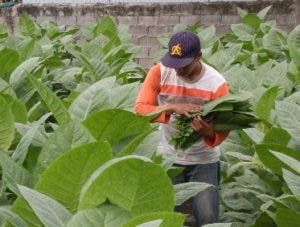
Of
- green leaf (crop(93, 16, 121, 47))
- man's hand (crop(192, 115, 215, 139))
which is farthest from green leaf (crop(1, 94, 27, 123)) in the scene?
green leaf (crop(93, 16, 121, 47))

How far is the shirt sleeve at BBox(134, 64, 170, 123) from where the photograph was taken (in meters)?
3.67

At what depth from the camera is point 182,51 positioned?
385 cm

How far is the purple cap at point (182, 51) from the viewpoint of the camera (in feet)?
12.5

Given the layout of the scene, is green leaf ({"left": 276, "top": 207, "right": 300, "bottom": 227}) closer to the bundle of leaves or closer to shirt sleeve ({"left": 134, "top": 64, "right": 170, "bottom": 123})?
the bundle of leaves

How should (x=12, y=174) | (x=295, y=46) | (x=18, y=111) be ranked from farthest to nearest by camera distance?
(x=295, y=46) < (x=18, y=111) < (x=12, y=174)

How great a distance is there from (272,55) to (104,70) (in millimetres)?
1691

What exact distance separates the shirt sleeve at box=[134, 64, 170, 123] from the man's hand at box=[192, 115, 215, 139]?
172 millimetres

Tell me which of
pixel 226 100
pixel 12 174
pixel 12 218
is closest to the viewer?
pixel 12 218

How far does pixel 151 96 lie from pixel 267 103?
64cm

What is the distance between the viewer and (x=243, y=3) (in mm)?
10469

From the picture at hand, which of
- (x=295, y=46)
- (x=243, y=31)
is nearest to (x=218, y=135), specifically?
(x=295, y=46)

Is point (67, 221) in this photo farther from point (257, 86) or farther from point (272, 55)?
point (272, 55)

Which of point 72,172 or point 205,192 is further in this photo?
point 205,192

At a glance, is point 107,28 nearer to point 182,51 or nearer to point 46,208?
point 182,51
